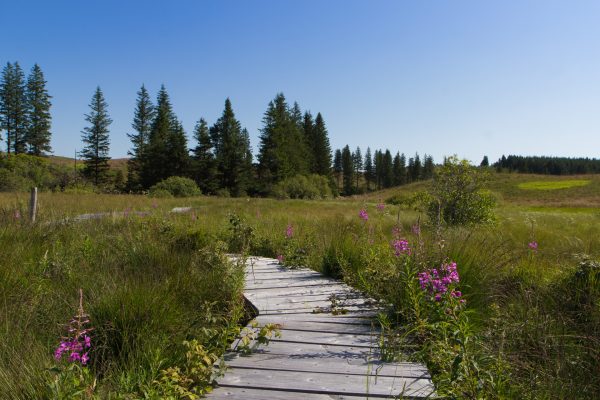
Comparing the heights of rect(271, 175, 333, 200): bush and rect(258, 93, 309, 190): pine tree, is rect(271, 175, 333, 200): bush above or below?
below

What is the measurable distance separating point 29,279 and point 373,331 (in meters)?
3.22

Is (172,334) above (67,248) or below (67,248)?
below

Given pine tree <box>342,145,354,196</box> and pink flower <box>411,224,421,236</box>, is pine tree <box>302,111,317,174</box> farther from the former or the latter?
pink flower <box>411,224,421,236</box>

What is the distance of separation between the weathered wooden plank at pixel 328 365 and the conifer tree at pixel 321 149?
2275 inches

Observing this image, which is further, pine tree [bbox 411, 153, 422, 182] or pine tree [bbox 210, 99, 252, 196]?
pine tree [bbox 411, 153, 422, 182]

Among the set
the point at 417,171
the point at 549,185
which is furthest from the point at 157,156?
the point at 417,171

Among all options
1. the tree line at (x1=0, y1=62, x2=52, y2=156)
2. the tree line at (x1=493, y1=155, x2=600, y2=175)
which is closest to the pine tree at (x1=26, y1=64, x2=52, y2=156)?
the tree line at (x1=0, y1=62, x2=52, y2=156)

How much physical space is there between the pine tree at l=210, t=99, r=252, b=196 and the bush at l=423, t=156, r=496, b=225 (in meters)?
40.4

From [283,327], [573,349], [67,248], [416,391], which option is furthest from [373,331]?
[67,248]

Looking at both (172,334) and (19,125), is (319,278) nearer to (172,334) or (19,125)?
(172,334)

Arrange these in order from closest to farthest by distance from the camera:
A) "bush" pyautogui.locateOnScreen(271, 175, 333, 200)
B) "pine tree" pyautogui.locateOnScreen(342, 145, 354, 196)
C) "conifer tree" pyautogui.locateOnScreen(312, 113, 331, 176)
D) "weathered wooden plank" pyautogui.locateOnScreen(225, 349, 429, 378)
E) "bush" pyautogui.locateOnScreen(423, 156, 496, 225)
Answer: "weathered wooden plank" pyautogui.locateOnScreen(225, 349, 429, 378), "bush" pyautogui.locateOnScreen(423, 156, 496, 225), "bush" pyautogui.locateOnScreen(271, 175, 333, 200), "conifer tree" pyautogui.locateOnScreen(312, 113, 331, 176), "pine tree" pyautogui.locateOnScreen(342, 145, 354, 196)

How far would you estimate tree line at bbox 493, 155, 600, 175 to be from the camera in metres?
91.1

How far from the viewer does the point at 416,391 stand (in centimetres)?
191

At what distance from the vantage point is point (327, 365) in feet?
7.48
